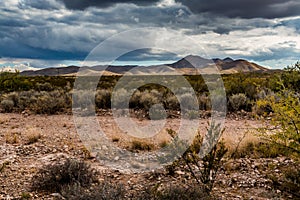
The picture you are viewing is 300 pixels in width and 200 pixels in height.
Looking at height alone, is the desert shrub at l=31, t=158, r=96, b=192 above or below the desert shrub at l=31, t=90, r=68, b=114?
below

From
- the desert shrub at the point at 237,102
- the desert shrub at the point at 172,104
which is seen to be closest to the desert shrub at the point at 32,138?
the desert shrub at the point at 172,104

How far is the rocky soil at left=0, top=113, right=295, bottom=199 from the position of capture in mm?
5973

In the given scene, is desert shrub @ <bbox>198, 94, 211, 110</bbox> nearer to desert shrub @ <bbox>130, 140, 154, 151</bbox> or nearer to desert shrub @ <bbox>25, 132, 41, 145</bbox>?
desert shrub @ <bbox>130, 140, 154, 151</bbox>

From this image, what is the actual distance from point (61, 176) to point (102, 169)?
1076 mm

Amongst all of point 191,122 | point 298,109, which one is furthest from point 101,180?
point 191,122

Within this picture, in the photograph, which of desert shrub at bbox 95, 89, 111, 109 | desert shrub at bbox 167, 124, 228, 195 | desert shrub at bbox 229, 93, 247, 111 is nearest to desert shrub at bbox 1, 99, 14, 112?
desert shrub at bbox 95, 89, 111, 109

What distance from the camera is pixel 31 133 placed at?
10055 millimetres

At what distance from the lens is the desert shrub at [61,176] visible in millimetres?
6234

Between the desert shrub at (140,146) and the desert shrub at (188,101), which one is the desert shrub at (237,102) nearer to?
the desert shrub at (188,101)

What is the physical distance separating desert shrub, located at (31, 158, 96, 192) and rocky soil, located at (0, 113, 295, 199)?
0.72 feet

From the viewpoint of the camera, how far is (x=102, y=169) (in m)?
7.33

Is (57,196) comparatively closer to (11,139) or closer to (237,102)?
(11,139)

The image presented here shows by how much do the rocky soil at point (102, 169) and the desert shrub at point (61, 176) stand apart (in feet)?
0.72

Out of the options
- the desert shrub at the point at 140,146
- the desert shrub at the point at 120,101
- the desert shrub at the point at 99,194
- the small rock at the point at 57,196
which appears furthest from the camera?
the desert shrub at the point at 120,101
